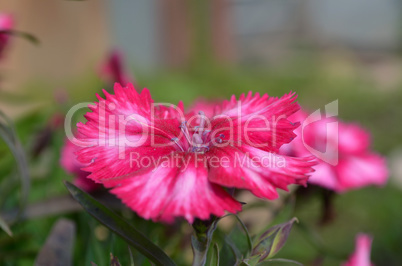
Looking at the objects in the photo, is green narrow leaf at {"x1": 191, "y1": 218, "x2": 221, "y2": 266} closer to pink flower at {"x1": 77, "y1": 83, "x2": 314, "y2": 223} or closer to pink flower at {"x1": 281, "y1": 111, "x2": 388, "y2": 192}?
pink flower at {"x1": 77, "y1": 83, "x2": 314, "y2": 223}

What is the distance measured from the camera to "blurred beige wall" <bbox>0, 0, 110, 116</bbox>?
230 centimetres

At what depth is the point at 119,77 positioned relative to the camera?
2.43 ft

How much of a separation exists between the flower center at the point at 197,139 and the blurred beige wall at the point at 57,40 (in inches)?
74.9

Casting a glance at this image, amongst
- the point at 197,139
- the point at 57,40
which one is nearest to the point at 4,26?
the point at 197,139

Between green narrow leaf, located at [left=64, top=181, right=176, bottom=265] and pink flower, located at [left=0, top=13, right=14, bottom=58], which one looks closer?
green narrow leaf, located at [left=64, top=181, right=176, bottom=265]

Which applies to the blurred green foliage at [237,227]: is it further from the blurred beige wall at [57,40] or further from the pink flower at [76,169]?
the blurred beige wall at [57,40]

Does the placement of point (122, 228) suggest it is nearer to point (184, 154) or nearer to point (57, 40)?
point (184, 154)

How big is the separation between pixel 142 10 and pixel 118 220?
3.25m

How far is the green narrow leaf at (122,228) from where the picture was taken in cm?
33

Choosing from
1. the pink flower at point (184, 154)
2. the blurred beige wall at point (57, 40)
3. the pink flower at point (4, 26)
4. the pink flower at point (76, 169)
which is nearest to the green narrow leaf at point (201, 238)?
the pink flower at point (184, 154)

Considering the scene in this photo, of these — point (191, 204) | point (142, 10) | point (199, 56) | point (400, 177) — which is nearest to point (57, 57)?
point (142, 10)

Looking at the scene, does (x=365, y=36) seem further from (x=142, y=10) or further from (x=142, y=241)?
(x=142, y=241)

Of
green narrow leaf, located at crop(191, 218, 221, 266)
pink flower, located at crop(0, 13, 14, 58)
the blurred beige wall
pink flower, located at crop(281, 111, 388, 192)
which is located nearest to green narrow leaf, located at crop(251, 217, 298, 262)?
green narrow leaf, located at crop(191, 218, 221, 266)

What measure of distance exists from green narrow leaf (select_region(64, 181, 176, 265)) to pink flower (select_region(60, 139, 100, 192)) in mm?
175
